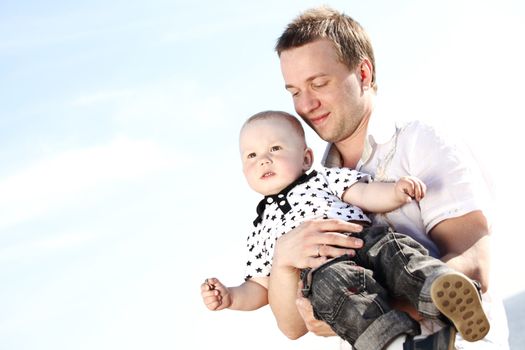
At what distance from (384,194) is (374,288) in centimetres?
68

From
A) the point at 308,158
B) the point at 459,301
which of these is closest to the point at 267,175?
the point at 308,158

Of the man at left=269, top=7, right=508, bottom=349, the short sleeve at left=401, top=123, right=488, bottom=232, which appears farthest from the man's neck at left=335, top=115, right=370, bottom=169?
the short sleeve at left=401, top=123, right=488, bottom=232

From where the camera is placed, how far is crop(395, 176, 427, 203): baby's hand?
397 centimetres

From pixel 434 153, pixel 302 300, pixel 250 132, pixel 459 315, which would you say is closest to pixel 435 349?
pixel 459 315

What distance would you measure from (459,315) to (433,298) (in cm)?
14

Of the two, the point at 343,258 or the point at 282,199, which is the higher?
the point at 282,199

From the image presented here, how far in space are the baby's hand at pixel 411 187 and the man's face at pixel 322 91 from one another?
0.94 metres

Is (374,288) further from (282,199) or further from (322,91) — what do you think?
(322,91)

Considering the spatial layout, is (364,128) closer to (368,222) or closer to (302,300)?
(368,222)

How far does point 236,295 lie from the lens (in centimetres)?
463

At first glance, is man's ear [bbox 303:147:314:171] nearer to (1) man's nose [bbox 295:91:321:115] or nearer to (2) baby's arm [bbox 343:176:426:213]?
(1) man's nose [bbox 295:91:321:115]

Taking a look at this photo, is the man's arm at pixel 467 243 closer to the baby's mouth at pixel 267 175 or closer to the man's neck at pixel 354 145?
the man's neck at pixel 354 145

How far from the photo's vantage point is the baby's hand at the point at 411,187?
13.0 feet

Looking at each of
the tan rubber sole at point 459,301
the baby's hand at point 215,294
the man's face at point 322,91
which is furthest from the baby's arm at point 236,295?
the tan rubber sole at point 459,301
